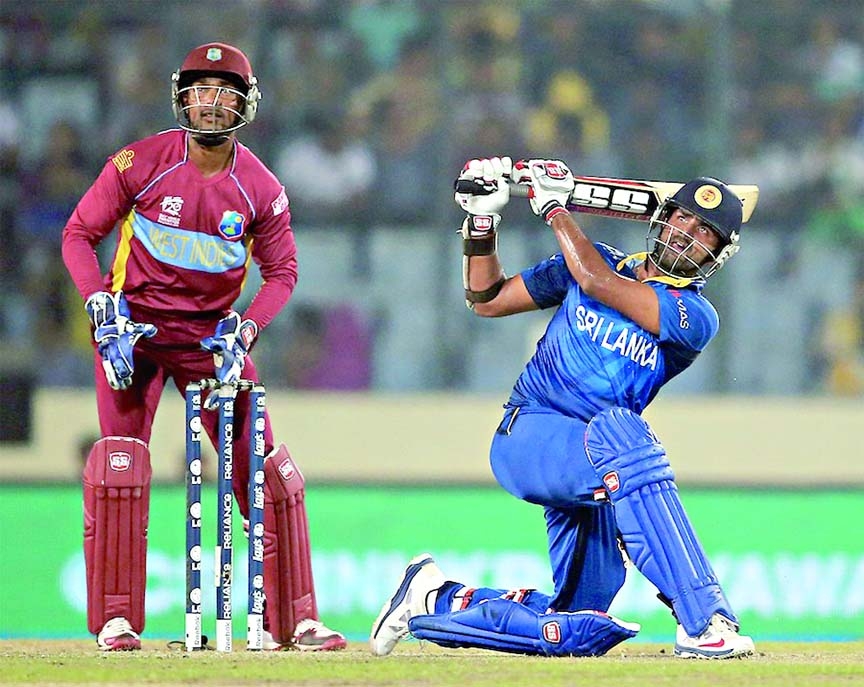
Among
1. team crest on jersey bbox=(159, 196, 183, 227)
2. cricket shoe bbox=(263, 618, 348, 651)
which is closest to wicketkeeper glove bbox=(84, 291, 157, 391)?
team crest on jersey bbox=(159, 196, 183, 227)

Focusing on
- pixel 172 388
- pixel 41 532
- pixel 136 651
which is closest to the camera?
pixel 136 651

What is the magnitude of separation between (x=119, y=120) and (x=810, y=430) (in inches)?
164

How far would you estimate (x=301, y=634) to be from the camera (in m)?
5.02

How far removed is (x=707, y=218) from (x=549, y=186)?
18.7 inches

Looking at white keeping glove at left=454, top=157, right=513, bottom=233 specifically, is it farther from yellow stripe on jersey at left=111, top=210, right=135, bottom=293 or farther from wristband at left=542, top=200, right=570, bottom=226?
yellow stripe on jersey at left=111, top=210, right=135, bottom=293

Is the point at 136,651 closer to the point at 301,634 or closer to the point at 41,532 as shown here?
the point at 301,634

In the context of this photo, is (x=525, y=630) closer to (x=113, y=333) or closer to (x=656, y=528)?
(x=656, y=528)

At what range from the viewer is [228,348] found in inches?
187

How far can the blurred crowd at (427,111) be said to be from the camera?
9.08 m

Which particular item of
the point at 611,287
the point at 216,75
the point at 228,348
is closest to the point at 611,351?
the point at 611,287

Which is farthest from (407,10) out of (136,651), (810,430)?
(136,651)

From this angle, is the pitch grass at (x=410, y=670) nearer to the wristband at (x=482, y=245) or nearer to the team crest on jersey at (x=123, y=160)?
the wristband at (x=482, y=245)

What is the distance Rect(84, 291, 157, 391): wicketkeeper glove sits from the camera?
471 centimetres

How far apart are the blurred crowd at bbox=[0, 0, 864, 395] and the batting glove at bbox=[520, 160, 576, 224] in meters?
4.02
